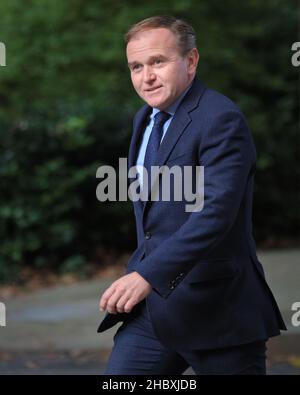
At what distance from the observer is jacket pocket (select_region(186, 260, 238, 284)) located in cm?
314

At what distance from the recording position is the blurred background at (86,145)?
9.02m

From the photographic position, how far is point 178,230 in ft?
10.0

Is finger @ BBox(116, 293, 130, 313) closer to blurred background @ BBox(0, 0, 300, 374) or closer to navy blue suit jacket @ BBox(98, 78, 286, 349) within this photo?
navy blue suit jacket @ BBox(98, 78, 286, 349)

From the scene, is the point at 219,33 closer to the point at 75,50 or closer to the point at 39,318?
the point at 75,50

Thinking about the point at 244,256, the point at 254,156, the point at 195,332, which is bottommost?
the point at 195,332

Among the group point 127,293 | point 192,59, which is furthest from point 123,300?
point 192,59

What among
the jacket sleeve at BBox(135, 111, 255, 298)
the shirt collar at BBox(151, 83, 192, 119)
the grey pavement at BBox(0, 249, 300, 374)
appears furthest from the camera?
the grey pavement at BBox(0, 249, 300, 374)

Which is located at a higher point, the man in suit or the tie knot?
the tie knot

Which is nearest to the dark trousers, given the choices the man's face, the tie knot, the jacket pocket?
the jacket pocket

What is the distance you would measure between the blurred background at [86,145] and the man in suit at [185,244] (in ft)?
11.5

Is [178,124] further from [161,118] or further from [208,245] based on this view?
[208,245]

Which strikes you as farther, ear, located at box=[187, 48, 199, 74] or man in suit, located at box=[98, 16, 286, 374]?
ear, located at box=[187, 48, 199, 74]

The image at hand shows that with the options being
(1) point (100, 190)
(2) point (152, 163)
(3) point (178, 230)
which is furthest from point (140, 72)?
(1) point (100, 190)

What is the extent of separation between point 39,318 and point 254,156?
5.68 meters
